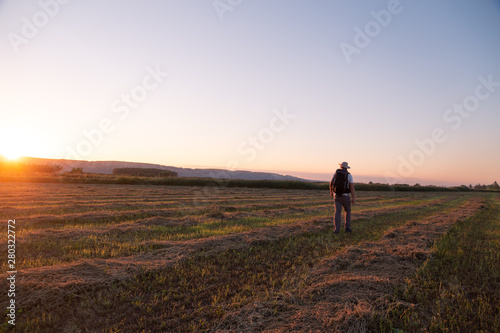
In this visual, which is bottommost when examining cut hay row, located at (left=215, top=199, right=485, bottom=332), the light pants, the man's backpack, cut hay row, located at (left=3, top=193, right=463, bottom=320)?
cut hay row, located at (left=3, top=193, right=463, bottom=320)

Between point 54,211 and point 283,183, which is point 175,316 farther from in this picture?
point 283,183

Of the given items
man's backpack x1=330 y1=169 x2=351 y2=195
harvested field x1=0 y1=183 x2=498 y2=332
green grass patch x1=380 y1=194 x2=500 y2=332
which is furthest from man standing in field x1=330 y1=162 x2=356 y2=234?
green grass patch x1=380 y1=194 x2=500 y2=332

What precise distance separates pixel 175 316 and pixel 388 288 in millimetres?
4106

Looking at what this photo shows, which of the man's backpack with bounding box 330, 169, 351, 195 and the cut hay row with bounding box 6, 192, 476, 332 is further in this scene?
the man's backpack with bounding box 330, 169, 351, 195

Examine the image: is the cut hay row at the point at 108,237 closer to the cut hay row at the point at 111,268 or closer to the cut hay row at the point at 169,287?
the cut hay row at the point at 111,268

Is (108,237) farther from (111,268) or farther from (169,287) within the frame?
(169,287)

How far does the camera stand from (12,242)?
7.49 metres

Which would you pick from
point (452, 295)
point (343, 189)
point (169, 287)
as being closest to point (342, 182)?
point (343, 189)

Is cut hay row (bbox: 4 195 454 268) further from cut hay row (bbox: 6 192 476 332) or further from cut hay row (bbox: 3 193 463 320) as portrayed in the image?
cut hay row (bbox: 6 192 476 332)

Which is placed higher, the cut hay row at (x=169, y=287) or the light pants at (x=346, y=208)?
the light pants at (x=346, y=208)

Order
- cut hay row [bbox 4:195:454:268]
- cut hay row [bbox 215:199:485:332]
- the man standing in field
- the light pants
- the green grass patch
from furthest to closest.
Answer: the man standing in field < the light pants < cut hay row [bbox 4:195:454:268] < the green grass patch < cut hay row [bbox 215:199:485:332]

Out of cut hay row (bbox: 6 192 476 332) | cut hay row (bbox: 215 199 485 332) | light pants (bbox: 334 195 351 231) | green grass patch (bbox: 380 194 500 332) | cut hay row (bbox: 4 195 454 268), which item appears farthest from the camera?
light pants (bbox: 334 195 351 231)

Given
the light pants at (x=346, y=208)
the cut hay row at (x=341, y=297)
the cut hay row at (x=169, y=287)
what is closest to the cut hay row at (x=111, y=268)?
the cut hay row at (x=169, y=287)

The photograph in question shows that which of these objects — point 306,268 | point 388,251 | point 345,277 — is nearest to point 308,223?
point 388,251
